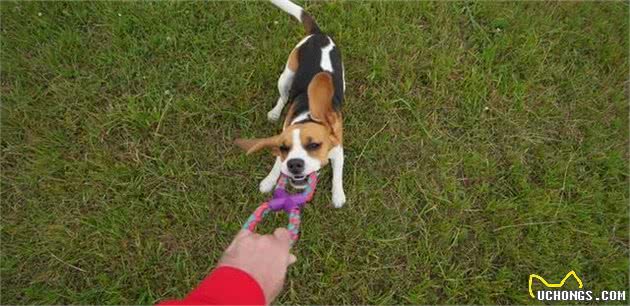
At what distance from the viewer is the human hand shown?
81.4 inches

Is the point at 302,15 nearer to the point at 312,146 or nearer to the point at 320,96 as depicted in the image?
the point at 320,96

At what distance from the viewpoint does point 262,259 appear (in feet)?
6.88

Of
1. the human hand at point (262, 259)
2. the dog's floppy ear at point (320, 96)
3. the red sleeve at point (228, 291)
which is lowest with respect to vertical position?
the human hand at point (262, 259)

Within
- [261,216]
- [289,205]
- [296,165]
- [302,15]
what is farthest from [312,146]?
[302,15]

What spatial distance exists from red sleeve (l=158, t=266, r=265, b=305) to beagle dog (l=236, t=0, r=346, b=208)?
3.34 feet

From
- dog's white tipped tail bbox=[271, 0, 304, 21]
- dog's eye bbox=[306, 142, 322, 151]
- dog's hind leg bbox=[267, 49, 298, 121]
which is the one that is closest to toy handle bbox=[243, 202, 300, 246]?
dog's eye bbox=[306, 142, 322, 151]

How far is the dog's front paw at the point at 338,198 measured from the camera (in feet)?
11.7

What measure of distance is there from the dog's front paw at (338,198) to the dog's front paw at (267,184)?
495mm

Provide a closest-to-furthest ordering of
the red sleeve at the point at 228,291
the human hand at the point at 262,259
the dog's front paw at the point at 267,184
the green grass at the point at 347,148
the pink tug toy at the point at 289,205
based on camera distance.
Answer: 1. the red sleeve at the point at 228,291
2. the human hand at the point at 262,259
3. the pink tug toy at the point at 289,205
4. the green grass at the point at 347,148
5. the dog's front paw at the point at 267,184

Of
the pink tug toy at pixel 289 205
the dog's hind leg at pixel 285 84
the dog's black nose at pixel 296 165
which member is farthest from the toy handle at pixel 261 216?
the dog's hind leg at pixel 285 84

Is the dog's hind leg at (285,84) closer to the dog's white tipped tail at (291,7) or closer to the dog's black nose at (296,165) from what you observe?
the dog's white tipped tail at (291,7)

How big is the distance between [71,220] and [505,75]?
12.9 ft

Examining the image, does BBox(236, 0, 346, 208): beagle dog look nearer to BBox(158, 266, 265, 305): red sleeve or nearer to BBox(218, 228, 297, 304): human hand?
BBox(218, 228, 297, 304): human hand

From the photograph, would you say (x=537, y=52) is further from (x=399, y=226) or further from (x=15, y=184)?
(x=15, y=184)
